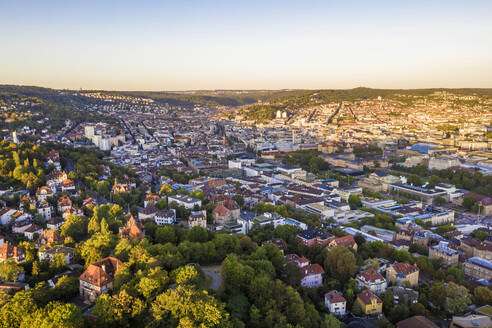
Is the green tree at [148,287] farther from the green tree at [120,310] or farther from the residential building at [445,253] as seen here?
the residential building at [445,253]

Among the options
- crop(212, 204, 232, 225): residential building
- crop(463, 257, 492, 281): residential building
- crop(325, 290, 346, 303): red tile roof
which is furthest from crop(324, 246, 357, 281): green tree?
crop(212, 204, 232, 225): residential building

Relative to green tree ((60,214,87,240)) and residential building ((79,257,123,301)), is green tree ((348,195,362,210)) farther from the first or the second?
residential building ((79,257,123,301))

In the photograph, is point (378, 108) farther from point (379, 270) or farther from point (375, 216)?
point (379, 270)

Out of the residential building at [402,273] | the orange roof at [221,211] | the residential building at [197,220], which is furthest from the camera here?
the orange roof at [221,211]

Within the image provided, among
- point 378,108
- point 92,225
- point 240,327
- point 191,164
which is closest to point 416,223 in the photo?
point 240,327

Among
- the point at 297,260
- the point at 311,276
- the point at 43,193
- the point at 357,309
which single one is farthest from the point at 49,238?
the point at 357,309

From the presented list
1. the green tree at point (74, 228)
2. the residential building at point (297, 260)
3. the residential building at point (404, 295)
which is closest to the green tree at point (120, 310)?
the residential building at point (297, 260)

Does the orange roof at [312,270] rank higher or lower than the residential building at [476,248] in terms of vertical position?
higher

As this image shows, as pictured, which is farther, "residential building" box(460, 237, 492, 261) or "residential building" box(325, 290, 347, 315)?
"residential building" box(460, 237, 492, 261)

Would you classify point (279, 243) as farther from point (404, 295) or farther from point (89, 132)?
point (89, 132)

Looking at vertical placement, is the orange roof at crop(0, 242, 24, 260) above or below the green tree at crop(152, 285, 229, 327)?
below

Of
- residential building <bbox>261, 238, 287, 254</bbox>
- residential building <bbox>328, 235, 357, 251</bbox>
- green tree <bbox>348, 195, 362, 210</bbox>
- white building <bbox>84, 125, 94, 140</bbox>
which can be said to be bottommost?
green tree <bbox>348, 195, 362, 210</bbox>
